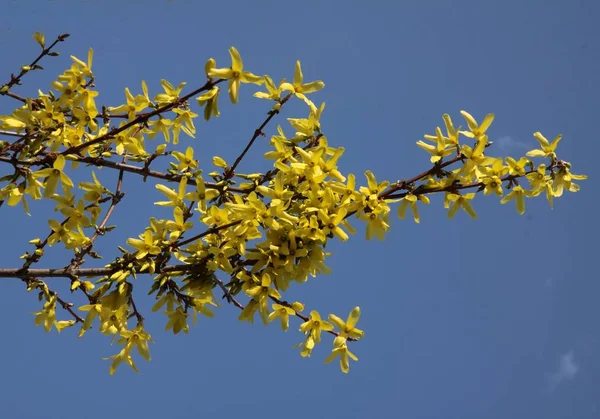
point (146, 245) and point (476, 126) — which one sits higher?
point (476, 126)

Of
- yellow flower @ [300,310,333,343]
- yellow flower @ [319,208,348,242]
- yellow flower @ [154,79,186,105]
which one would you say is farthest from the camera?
yellow flower @ [154,79,186,105]

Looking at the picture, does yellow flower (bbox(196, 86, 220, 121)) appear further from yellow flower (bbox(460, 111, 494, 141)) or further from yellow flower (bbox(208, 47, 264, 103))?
yellow flower (bbox(460, 111, 494, 141))

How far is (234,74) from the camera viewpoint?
376 cm

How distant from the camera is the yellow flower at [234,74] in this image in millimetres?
3723

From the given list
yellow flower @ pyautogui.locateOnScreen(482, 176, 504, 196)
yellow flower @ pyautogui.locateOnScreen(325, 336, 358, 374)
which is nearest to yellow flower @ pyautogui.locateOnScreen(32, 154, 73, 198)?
yellow flower @ pyautogui.locateOnScreen(325, 336, 358, 374)

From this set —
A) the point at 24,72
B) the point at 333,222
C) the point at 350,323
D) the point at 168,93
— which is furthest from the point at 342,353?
the point at 24,72

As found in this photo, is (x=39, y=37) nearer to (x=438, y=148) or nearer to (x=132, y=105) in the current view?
(x=132, y=105)

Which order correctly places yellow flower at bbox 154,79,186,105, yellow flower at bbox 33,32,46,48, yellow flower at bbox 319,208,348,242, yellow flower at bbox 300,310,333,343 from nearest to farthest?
yellow flower at bbox 319,208,348,242 < yellow flower at bbox 300,310,333,343 < yellow flower at bbox 154,79,186,105 < yellow flower at bbox 33,32,46,48

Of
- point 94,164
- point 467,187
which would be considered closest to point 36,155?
point 94,164

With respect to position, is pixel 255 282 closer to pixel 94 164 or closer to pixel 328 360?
pixel 328 360

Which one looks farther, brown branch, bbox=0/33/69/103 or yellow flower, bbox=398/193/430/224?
brown branch, bbox=0/33/69/103

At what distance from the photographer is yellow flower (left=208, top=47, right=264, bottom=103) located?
372 centimetres

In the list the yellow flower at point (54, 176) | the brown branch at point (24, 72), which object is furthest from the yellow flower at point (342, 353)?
the brown branch at point (24, 72)

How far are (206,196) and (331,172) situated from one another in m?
0.73
